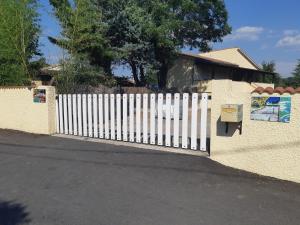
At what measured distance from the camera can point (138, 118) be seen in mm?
9109

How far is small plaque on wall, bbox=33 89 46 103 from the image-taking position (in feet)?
37.8

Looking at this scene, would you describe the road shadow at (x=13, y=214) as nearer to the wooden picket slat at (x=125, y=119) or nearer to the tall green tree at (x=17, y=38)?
the wooden picket slat at (x=125, y=119)

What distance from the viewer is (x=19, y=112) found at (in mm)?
12727

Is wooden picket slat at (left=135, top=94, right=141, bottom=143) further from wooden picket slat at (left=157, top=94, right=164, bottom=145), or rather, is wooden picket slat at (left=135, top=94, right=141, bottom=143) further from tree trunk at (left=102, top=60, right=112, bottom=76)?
tree trunk at (left=102, top=60, right=112, bottom=76)

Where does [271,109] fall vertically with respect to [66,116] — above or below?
above

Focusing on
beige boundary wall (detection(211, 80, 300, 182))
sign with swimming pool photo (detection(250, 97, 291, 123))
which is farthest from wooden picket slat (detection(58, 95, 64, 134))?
sign with swimming pool photo (detection(250, 97, 291, 123))

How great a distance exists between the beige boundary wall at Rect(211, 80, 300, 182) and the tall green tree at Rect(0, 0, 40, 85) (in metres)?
9.68

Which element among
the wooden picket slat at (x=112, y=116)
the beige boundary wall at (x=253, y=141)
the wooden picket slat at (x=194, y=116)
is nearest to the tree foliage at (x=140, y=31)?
the wooden picket slat at (x=112, y=116)

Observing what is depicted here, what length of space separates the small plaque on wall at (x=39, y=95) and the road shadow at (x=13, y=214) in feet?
22.0

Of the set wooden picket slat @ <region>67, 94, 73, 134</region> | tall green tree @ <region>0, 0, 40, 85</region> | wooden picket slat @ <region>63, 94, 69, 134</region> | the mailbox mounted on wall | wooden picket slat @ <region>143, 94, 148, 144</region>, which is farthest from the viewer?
tall green tree @ <region>0, 0, 40, 85</region>

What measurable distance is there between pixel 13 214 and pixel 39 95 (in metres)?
7.47

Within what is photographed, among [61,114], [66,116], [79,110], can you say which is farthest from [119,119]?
[61,114]

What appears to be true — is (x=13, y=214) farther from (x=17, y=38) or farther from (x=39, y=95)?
(x=17, y=38)

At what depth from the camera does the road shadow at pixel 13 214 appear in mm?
4492
